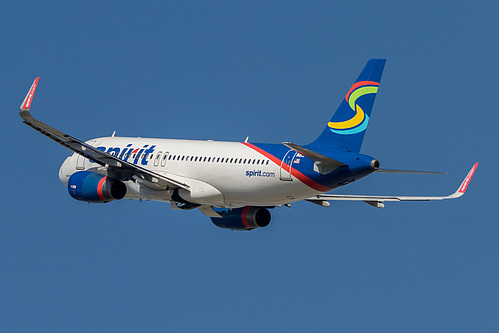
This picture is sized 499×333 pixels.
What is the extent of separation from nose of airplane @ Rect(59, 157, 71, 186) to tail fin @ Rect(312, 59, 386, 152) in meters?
18.0

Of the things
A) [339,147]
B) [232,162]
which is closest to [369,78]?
[339,147]

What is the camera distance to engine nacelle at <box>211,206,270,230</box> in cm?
6938

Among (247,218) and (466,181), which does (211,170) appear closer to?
(247,218)

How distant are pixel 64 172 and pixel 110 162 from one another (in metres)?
8.18

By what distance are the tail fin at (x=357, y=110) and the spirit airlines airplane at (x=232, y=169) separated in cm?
5

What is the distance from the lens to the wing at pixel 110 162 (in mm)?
61625

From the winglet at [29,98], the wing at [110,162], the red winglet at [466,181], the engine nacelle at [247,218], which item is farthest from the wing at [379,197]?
the winglet at [29,98]

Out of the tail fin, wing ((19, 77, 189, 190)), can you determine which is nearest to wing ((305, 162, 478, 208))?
the tail fin

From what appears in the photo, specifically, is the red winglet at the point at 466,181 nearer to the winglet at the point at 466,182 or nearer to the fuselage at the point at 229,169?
the winglet at the point at 466,182

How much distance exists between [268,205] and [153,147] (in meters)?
8.14

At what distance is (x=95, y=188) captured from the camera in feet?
215

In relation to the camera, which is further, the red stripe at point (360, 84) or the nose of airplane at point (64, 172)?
the nose of airplane at point (64, 172)

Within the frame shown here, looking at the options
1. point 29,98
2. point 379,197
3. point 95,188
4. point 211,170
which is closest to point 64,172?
point 95,188

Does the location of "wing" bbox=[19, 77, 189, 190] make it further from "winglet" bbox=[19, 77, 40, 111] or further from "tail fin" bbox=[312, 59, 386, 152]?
"tail fin" bbox=[312, 59, 386, 152]
